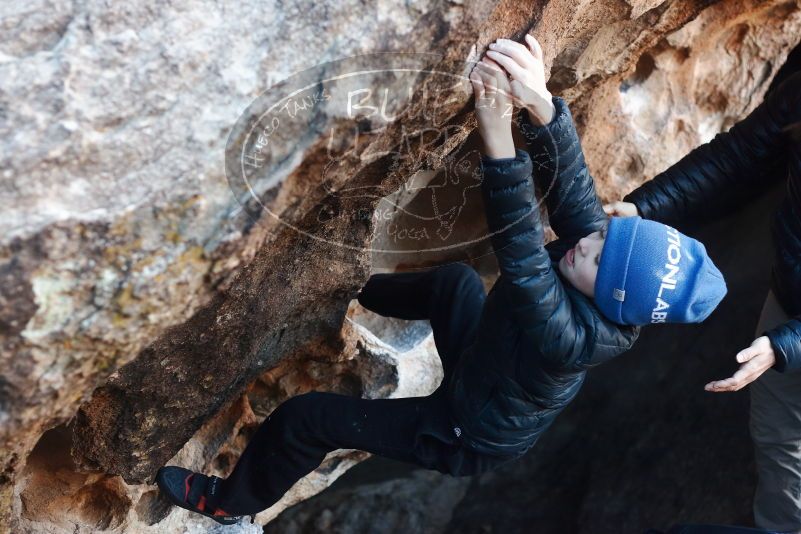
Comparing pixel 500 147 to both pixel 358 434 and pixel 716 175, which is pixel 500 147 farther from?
pixel 716 175

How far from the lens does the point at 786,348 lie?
1607 mm

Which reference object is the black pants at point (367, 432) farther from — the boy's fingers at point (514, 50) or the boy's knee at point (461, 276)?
the boy's fingers at point (514, 50)

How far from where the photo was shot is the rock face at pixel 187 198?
110 centimetres

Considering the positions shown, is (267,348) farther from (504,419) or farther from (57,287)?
(57,287)

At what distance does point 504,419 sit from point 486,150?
575mm

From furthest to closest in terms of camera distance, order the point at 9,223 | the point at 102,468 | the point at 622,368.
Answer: the point at 622,368 < the point at 102,468 < the point at 9,223

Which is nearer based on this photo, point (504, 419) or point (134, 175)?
point (134, 175)

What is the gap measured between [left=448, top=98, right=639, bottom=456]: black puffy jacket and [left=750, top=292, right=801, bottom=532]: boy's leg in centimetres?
61

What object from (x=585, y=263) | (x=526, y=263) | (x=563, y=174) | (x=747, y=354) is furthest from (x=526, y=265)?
(x=747, y=354)

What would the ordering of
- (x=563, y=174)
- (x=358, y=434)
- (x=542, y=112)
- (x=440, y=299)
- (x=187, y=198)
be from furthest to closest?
(x=440, y=299), (x=358, y=434), (x=563, y=174), (x=542, y=112), (x=187, y=198)

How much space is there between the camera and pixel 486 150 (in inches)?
54.7

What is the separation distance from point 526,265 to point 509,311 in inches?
7.4

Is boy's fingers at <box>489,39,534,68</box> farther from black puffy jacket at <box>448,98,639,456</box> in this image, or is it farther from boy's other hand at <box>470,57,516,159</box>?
black puffy jacket at <box>448,98,639,456</box>

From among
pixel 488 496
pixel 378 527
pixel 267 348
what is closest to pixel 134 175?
pixel 267 348
